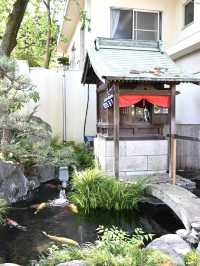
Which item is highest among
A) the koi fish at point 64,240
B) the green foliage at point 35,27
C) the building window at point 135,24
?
the green foliage at point 35,27

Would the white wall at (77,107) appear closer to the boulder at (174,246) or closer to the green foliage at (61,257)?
the boulder at (174,246)

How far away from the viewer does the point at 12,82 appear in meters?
8.71

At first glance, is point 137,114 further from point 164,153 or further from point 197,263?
point 197,263

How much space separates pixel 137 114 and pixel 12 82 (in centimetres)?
370

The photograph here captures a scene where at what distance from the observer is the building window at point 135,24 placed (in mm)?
12898

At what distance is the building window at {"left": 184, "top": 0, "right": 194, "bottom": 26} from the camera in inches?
488

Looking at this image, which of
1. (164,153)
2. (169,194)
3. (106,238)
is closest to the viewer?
(106,238)

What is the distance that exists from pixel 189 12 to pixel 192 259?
10.8 metres

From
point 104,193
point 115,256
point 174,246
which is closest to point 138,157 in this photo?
point 104,193

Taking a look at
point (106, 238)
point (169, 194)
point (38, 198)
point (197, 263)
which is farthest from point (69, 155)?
point (197, 263)

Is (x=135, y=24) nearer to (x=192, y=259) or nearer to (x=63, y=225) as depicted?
(x=63, y=225)

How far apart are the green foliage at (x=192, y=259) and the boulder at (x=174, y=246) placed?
0.29 feet

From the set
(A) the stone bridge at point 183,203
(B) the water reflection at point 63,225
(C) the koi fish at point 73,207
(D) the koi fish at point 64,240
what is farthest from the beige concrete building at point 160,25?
(D) the koi fish at point 64,240

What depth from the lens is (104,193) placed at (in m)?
7.71
